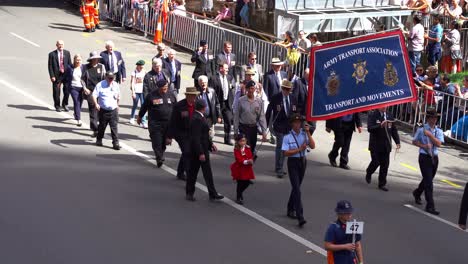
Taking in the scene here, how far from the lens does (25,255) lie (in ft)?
43.7

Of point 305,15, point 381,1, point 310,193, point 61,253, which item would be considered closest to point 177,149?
point 310,193

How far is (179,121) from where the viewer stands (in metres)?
16.8

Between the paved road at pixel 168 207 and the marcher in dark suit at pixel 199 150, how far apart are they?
291mm

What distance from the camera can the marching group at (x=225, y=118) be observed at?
52.1ft

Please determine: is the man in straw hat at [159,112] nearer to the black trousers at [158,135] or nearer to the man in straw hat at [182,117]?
the black trousers at [158,135]

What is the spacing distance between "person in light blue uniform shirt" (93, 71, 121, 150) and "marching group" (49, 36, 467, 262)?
0.02 m

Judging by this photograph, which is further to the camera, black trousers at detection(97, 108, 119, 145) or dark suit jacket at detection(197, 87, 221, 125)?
black trousers at detection(97, 108, 119, 145)

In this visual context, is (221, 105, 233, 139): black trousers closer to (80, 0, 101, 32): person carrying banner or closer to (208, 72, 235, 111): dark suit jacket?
(208, 72, 235, 111): dark suit jacket

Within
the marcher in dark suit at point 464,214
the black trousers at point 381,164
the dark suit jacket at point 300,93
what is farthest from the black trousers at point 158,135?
the marcher in dark suit at point 464,214

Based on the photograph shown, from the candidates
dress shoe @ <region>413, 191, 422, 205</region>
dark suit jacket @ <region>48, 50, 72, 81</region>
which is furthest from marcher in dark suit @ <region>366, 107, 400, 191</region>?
dark suit jacket @ <region>48, 50, 72, 81</region>

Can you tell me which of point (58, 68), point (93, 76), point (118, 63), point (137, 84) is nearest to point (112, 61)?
point (118, 63)

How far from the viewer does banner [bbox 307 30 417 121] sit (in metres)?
15.8

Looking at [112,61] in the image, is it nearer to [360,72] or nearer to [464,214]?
[360,72]

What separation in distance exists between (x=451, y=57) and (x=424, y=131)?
12.6 m
